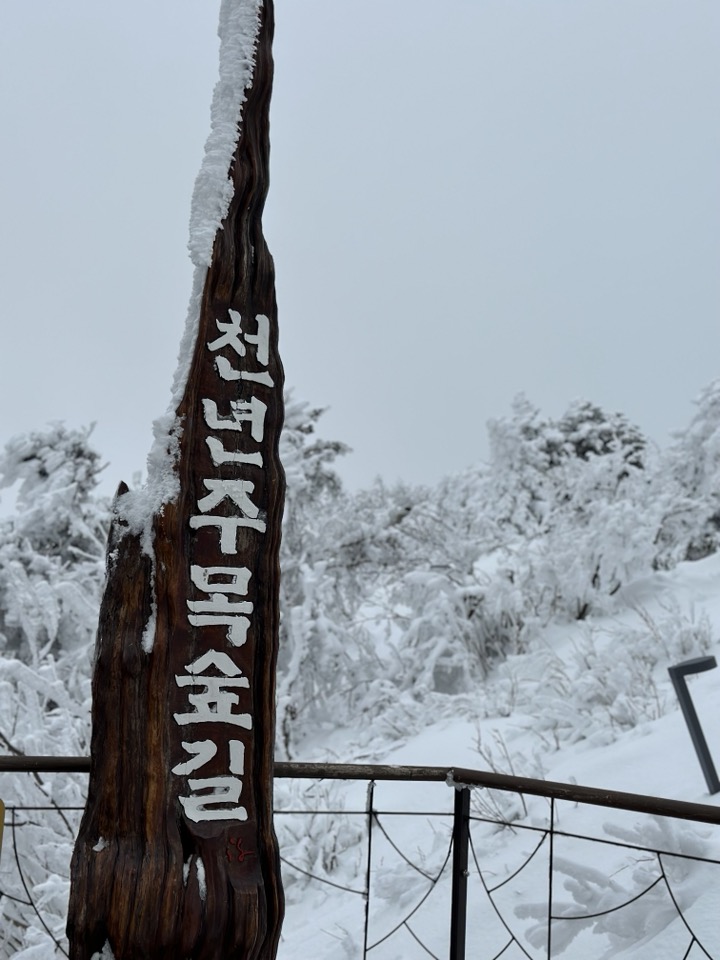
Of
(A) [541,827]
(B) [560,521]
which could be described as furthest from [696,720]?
(B) [560,521]

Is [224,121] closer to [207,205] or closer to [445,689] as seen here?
[207,205]

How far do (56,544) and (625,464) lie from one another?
6.44 metres

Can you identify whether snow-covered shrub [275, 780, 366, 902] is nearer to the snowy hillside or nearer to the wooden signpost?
the snowy hillside

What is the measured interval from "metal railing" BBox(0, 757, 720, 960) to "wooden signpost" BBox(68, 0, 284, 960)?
47cm

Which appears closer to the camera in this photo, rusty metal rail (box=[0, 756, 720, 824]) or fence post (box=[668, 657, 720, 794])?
rusty metal rail (box=[0, 756, 720, 824])

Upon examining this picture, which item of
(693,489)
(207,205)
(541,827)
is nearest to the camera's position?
(207,205)

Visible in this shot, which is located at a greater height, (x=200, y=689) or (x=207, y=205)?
(x=207, y=205)

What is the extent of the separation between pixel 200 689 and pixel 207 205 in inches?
49.2

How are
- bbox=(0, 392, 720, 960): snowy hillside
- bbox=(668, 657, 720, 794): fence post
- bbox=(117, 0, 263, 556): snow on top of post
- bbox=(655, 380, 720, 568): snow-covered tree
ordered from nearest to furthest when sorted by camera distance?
bbox=(117, 0, 263, 556): snow on top of post → bbox=(0, 392, 720, 960): snowy hillside → bbox=(668, 657, 720, 794): fence post → bbox=(655, 380, 720, 568): snow-covered tree

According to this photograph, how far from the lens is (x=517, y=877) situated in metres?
3.10

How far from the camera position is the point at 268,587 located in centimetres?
191

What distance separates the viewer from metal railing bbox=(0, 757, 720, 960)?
2201 mm

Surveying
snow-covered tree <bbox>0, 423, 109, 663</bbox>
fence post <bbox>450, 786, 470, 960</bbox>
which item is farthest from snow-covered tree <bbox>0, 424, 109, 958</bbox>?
fence post <bbox>450, 786, 470, 960</bbox>

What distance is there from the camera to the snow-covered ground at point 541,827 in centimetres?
256
